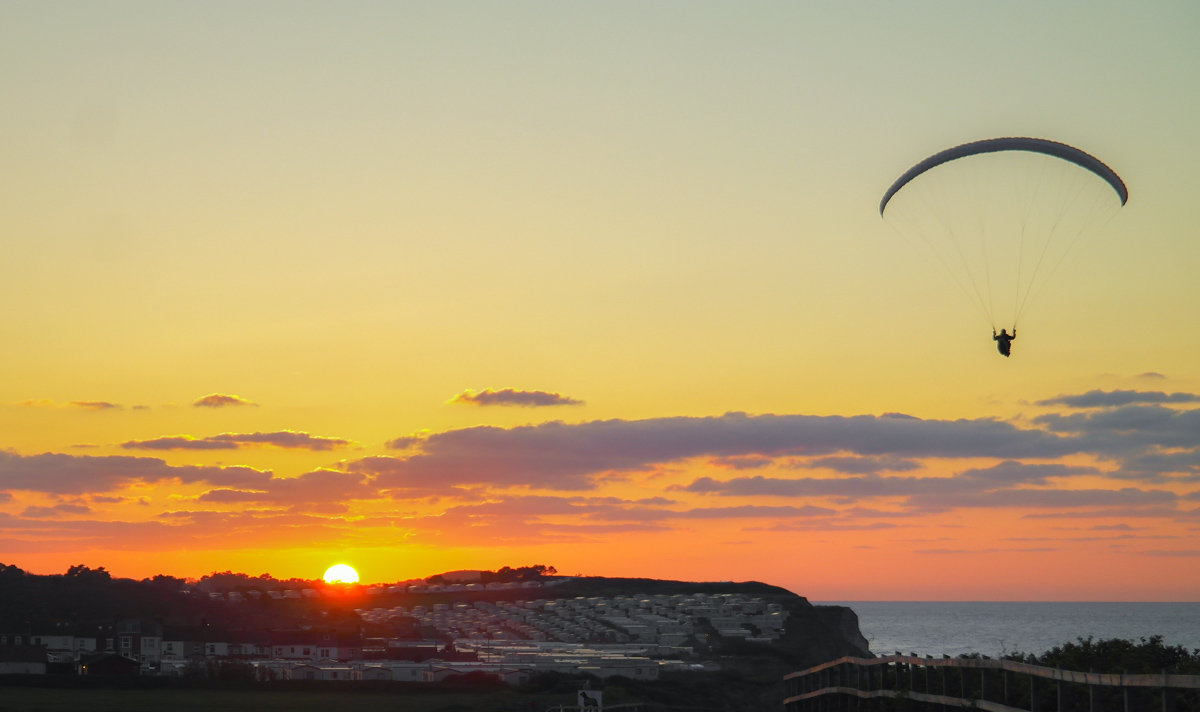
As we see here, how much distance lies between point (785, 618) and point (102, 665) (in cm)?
8878

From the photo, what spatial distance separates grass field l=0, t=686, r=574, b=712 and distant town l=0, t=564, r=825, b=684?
25.5ft

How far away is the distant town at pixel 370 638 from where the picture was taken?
306 ft

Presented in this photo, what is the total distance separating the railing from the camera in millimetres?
16062

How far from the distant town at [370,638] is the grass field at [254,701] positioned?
25.5 ft

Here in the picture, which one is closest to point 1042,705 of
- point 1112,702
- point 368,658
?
point 1112,702

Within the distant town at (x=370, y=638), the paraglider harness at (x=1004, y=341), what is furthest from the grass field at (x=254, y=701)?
the paraglider harness at (x=1004, y=341)

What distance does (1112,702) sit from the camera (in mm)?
20062

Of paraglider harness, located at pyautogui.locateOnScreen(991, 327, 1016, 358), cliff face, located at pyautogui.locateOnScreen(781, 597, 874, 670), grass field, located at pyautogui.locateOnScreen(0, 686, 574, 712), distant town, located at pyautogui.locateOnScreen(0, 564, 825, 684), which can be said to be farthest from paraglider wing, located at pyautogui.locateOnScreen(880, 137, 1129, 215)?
cliff face, located at pyautogui.locateOnScreen(781, 597, 874, 670)

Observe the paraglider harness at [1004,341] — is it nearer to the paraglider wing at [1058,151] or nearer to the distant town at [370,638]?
the paraglider wing at [1058,151]

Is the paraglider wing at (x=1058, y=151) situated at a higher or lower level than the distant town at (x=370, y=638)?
higher

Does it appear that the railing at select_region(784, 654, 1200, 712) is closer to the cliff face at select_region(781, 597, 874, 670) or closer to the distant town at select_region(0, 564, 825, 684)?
the distant town at select_region(0, 564, 825, 684)

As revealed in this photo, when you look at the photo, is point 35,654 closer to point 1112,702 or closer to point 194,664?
point 194,664

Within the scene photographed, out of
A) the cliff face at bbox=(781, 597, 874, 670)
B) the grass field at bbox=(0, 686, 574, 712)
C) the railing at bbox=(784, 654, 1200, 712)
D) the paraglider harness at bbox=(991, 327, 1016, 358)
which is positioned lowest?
the cliff face at bbox=(781, 597, 874, 670)

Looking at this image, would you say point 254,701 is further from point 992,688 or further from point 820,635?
point 820,635
